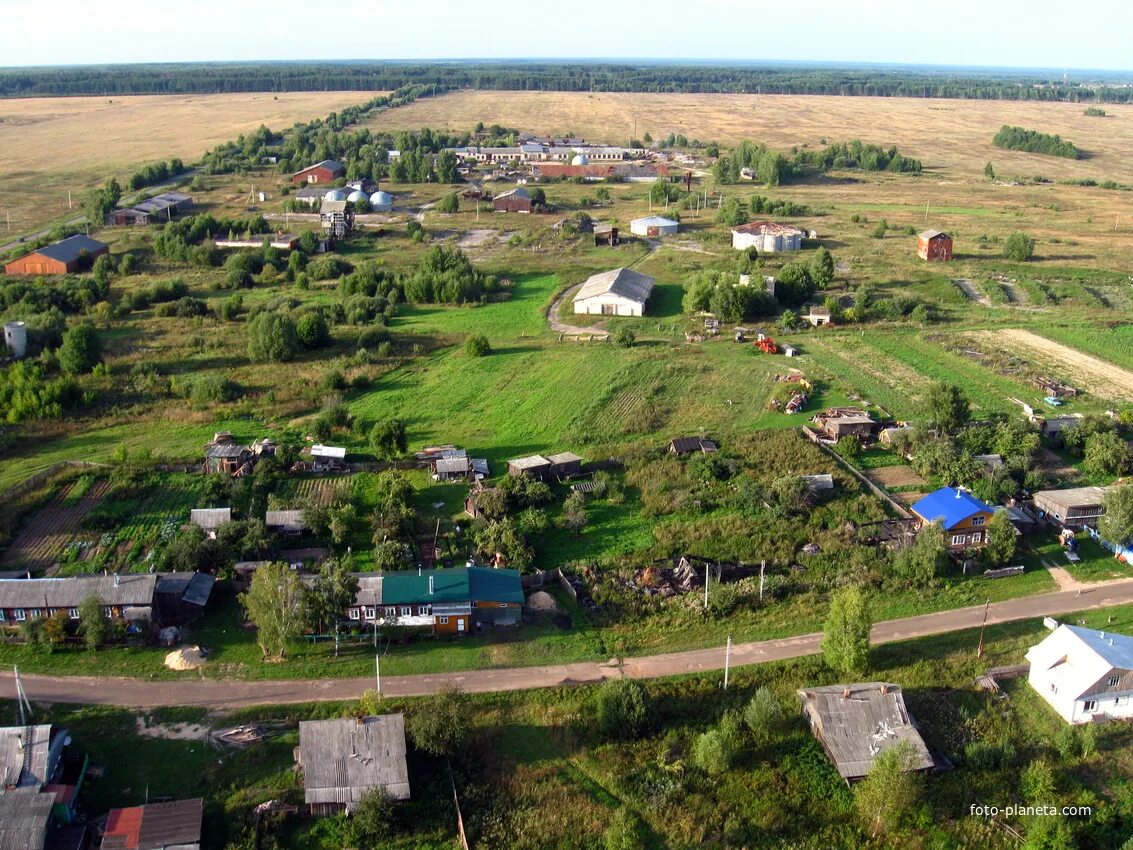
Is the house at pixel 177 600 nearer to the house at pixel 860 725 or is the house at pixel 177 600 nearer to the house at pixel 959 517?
the house at pixel 860 725

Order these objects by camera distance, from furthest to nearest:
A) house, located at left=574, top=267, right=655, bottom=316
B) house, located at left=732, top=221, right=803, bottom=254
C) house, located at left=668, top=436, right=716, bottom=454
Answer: house, located at left=732, top=221, right=803, bottom=254, house, located at left=574, top=267, right=655, bottom=316, house, located at left=668, top=436, right=716, bottom=454

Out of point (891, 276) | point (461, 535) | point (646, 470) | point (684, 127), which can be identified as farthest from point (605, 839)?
point (684, 127)

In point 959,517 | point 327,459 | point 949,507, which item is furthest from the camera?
point 327,459

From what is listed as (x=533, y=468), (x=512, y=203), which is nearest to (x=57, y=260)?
(x=512, y=203)

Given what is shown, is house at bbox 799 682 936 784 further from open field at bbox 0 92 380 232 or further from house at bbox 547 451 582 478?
open field at bbox 0 92 380 232

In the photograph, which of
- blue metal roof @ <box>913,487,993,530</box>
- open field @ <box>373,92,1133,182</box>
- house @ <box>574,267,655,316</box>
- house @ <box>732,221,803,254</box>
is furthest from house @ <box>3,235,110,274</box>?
open field @ <box>373,92,1133,182</box>

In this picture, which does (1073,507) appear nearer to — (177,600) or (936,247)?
(177,600)

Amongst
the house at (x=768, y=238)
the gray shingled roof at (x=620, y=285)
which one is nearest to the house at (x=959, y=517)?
the gray shingled roof at (x=620, y=285)
